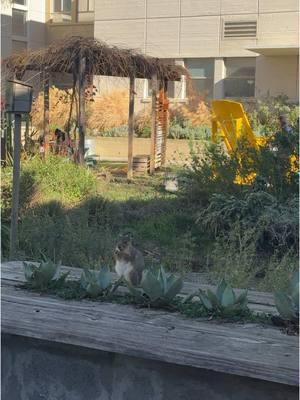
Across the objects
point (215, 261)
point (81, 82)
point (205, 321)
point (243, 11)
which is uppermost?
point (243, 11)

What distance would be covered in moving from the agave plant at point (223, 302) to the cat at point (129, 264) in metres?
0.55

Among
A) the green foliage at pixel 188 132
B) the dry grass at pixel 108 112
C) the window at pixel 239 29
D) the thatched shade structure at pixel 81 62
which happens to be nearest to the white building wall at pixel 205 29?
the window at pixel 239 29

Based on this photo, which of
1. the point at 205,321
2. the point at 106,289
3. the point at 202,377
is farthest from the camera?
the point at 106,289

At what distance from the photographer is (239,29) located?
2353 cm

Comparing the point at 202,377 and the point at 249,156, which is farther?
the point at 249,156

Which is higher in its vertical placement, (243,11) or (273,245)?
(243,11)

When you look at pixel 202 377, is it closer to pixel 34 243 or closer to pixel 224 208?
pixel 34 243

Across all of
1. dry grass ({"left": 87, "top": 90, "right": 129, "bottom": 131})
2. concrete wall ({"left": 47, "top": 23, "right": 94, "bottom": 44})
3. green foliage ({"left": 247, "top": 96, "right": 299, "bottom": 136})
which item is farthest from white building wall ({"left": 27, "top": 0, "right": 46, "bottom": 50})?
green foliage ({"left": 247, "top": 96, "right": 299, "bottom": 136})

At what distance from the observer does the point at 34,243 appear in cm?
664

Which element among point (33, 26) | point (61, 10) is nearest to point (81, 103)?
point (33, 26)

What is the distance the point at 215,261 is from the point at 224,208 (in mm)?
1552

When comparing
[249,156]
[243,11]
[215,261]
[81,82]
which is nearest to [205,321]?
[215,261]

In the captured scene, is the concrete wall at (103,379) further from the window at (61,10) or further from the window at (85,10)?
the window at (61,10)

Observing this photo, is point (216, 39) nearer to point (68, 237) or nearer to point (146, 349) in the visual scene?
point (68, 237)
